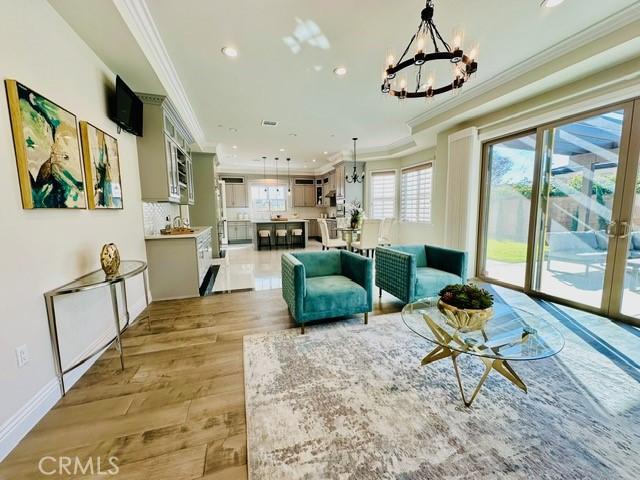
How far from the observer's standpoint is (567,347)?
228cm

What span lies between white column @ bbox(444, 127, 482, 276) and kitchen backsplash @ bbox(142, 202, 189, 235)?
4.84 metres

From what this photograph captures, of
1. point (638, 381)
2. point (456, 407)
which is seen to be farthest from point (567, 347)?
point (456, 407)

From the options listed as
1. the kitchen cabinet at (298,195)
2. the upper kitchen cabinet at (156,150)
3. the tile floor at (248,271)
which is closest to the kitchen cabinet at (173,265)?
the tile floor at (248,271)

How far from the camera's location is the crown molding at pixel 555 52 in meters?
2.17

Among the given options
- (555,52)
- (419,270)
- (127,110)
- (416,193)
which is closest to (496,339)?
(419,270)

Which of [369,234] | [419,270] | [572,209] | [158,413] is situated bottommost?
[158,413]

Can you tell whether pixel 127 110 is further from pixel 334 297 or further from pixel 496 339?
pixel 496 339

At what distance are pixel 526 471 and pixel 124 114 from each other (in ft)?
13.8

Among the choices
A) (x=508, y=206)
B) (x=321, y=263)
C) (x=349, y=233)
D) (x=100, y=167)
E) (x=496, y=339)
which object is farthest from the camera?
(x=349, y=233)

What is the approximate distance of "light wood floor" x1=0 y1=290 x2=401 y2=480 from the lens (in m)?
1.29

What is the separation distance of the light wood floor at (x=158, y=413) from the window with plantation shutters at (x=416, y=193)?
202 inches

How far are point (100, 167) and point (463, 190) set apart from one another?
4803 millimetres

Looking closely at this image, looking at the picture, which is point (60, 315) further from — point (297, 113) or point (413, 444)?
point (297, 113)

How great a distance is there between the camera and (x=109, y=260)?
6.73 feet
